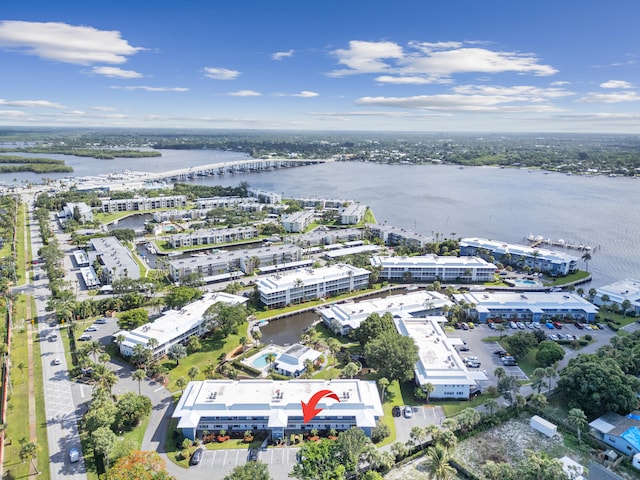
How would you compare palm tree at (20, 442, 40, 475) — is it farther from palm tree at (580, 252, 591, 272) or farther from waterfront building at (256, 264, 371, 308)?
palm tree at (580, 252, 591, 272)

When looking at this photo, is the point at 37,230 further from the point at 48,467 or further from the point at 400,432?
the point at 400,432

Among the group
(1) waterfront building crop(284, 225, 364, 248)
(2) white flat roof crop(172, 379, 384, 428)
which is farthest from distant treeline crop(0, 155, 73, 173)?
(2) white flat roof crop(172, 379, 384, 428)

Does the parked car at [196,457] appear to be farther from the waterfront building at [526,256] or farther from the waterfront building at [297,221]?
the waterfront building at [297,221]

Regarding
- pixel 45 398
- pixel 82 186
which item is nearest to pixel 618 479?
pixel 45 398

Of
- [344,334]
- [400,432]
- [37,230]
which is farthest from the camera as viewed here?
[37,230]

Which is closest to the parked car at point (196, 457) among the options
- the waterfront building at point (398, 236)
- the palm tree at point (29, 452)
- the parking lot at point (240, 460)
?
the parking lot at point (240, 460)
